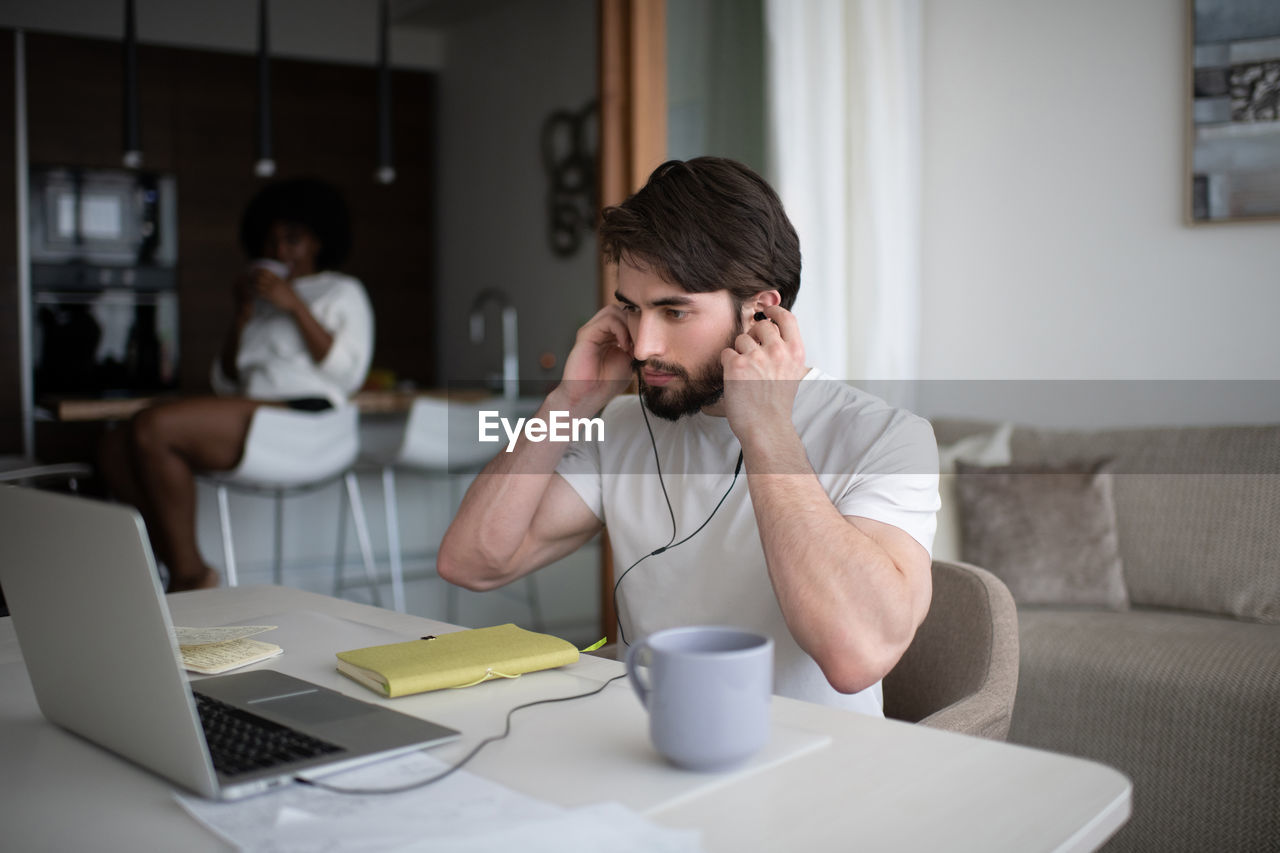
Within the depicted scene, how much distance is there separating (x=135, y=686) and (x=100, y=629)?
5 cm

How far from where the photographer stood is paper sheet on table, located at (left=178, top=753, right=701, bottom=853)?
28.3 inches

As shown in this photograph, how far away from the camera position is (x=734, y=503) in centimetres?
153

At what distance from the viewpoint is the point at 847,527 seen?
4.20ft

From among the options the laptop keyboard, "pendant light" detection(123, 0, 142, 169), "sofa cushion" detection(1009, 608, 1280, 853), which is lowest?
"sofa cushion" detection(1009, 608, 1280, 853)

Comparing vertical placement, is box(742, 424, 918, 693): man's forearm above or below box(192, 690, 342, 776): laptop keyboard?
above

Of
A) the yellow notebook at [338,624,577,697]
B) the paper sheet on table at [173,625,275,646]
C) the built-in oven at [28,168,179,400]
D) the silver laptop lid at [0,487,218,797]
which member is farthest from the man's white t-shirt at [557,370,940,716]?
the built-in oven at [28,168,179,400]

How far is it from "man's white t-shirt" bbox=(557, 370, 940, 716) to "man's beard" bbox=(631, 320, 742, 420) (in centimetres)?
4

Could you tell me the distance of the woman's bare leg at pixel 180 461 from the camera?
3391 millimetres

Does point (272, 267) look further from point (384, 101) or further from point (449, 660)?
point (449, 660)

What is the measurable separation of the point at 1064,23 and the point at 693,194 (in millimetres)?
2586

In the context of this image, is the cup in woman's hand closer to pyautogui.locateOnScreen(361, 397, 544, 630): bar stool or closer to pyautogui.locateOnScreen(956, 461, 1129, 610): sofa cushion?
pyautogui.locateOnScreen(361, 397, 544, 630): bar stool

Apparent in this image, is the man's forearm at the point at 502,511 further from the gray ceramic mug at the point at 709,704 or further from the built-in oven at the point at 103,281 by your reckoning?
the built-in oven at the point at 103,281

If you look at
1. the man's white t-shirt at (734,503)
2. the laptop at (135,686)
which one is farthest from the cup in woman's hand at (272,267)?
the laptop at (135,686)

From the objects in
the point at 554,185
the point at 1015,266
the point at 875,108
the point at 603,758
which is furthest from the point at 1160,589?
the point at 554,185
